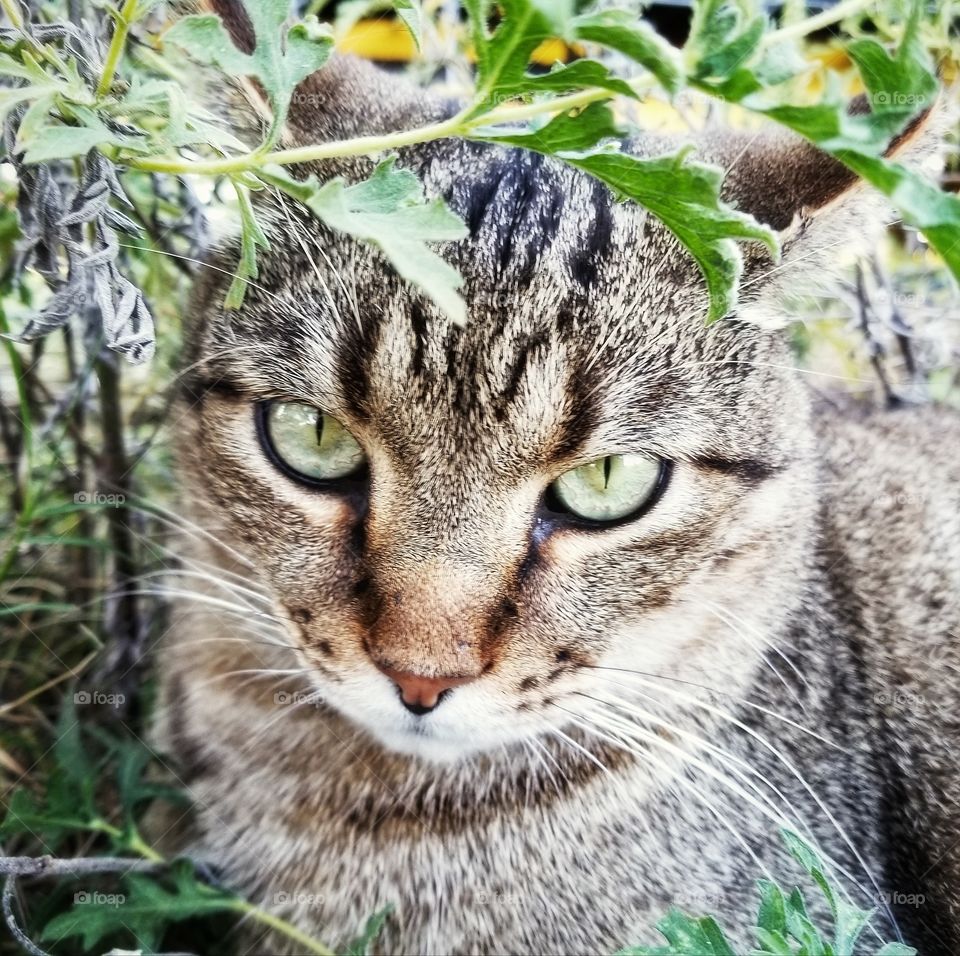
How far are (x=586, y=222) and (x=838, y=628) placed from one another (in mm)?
893

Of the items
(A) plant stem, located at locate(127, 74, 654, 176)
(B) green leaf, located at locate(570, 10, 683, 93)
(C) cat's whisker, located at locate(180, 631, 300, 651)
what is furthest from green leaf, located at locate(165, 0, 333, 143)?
(C) cat's whisker, located at locate(180, 631, 300, 651)

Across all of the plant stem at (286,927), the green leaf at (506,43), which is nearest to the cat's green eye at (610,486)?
the green leaf at (506,43)

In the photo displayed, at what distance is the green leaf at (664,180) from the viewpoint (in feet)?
3.06

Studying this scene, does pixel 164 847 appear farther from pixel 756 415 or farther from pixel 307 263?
pixel 756 415

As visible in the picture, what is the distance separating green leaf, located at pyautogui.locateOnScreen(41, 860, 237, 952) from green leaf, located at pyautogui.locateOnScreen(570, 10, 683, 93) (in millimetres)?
1365

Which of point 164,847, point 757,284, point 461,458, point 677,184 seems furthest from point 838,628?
point 164,847

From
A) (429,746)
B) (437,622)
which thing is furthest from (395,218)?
(429,746)

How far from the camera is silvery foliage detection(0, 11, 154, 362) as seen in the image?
1.12 metres

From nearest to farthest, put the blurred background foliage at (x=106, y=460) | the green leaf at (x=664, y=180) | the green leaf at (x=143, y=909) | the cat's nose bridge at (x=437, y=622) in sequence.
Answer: the green leaf at (x=664, y=180)
the cat's nose bridge at (x=437, y=622)
the green leaf at (x=143, y=909)
the blurred background foliage at (x=106, y=460)

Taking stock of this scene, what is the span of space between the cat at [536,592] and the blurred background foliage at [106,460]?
0.83ft

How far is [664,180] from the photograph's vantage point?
0.96m

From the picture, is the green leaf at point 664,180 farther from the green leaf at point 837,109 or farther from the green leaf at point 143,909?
the green leaf at point 143,909

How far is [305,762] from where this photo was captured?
1.63 m

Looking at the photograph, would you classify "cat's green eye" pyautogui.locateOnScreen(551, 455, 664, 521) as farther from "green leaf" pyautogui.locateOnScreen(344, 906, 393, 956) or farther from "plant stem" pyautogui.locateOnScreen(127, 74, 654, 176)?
"green leaf" pyautogui.locateOnScreen(344, 906, 393, 956)
